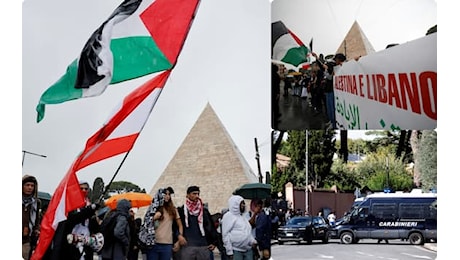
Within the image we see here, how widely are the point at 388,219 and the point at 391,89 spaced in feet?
3.82

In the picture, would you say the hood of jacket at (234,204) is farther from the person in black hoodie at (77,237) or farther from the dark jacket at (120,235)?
the person in black hoodie at (77,237)

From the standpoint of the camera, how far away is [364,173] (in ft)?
28.1

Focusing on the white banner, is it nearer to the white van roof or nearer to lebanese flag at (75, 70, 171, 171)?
the white van roof

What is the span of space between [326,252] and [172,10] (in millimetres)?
2519

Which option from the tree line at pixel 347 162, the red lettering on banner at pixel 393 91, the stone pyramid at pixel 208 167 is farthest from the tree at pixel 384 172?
the stone pyramid at pixel 208 167

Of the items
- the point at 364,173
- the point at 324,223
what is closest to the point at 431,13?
the point at 364,173

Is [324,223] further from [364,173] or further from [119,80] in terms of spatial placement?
[119,80]

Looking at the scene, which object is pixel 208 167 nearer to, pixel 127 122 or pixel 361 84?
pixel 127 122

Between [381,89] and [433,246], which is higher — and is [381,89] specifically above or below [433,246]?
above

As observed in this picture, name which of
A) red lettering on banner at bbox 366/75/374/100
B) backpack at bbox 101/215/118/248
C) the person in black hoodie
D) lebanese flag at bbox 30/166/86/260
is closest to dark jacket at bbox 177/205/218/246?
backpack at bbox 101/215/118/248

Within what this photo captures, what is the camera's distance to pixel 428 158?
8.34m

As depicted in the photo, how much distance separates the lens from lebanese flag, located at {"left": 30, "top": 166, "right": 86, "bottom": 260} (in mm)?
8320

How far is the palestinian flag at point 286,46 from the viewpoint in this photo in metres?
8.45

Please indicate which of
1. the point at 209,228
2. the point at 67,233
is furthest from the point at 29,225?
the point at 209,228
